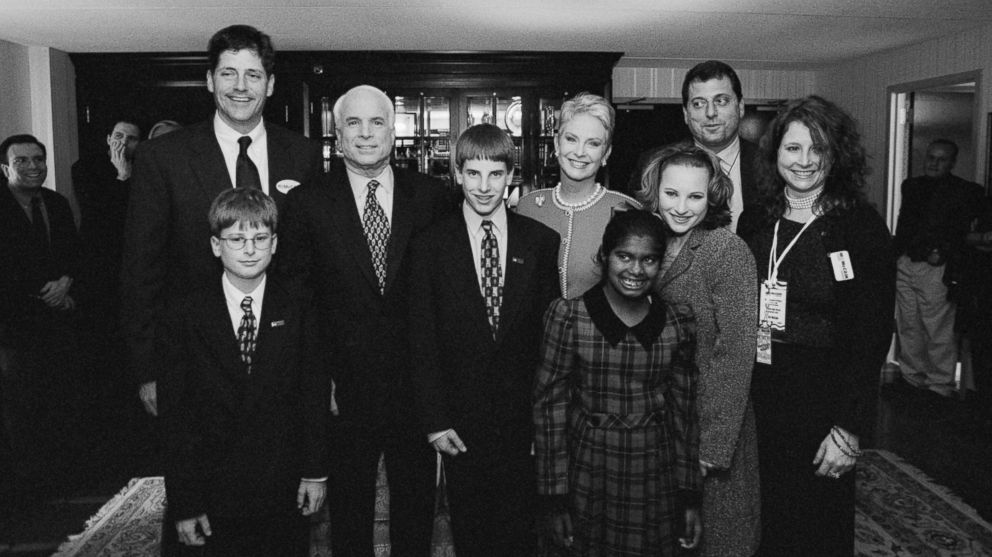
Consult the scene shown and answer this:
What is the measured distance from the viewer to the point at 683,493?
5.80ft

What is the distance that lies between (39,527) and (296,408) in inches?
68.5

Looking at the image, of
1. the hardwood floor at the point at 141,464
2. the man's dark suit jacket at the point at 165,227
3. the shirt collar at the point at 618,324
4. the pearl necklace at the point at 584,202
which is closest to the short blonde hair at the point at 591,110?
the pearl necklace at the point at 584,202

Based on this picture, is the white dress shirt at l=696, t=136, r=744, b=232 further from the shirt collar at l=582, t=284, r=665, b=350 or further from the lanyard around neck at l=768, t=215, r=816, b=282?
the shirt collar at l=582, t=284, r=665, b=350

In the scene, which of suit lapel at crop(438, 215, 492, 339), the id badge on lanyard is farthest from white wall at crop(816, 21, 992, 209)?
suit lapel at crop(438, 215, 492, 339)

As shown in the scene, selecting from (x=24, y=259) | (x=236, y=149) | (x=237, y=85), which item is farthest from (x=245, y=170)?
(x=24, y=259)

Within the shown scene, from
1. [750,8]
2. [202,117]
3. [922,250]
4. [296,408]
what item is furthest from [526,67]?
[296,408]

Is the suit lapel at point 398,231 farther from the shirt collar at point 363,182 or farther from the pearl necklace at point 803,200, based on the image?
the pearl necklace at point 803,200

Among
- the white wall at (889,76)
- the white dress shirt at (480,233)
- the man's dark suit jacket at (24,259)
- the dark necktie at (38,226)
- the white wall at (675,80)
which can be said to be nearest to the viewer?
the white dress shirt at (480,233)

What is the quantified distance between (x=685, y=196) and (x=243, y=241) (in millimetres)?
1064

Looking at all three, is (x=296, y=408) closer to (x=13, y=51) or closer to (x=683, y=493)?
(x=683, y=493)

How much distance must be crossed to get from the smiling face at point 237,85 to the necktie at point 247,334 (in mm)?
562

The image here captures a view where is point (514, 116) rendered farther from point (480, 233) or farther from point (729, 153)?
point (480, 233)

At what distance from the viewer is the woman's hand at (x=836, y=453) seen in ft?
5.89

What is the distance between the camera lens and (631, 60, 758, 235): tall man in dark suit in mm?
2422
